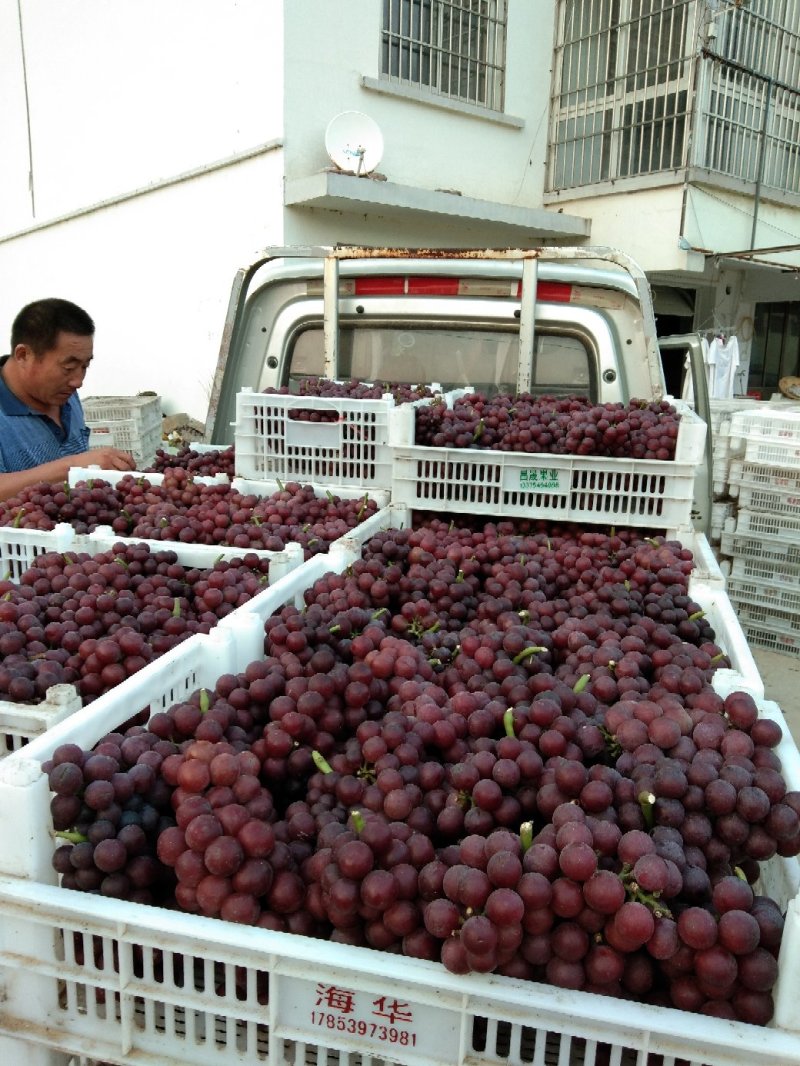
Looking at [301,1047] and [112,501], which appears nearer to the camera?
[301,1047]

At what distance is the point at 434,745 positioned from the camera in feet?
4.79

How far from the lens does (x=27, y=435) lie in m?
3.73

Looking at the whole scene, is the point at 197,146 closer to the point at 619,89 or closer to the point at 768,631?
the point at 619,89

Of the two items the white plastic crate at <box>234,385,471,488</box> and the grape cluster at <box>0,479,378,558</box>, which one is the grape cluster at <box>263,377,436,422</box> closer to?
the white plastic crate at <box>234,385,471,488</box>

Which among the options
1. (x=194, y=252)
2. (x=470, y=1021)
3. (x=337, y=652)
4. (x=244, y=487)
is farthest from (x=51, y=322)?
(x=194, y=252)

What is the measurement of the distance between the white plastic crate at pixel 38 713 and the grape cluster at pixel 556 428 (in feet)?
5.61

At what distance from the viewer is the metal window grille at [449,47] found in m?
9.57

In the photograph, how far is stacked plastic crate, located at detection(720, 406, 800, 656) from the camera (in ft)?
16.8

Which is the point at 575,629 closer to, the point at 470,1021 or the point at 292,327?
the point at 470,1021

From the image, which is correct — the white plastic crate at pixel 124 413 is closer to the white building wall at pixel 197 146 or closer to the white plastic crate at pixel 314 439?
the white building wall at pixel 197 146

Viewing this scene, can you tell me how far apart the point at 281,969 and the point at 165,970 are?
0.59ft

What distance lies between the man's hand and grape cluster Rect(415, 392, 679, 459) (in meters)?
1.40

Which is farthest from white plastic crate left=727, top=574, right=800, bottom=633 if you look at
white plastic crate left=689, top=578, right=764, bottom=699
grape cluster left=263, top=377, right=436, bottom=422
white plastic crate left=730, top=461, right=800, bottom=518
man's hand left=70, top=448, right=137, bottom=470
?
man's hand left=70, top=448, right=137, bottom=470

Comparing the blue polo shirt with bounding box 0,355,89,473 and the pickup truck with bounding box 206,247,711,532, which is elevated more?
the pickup truck with bounding box 206,247,711,532
